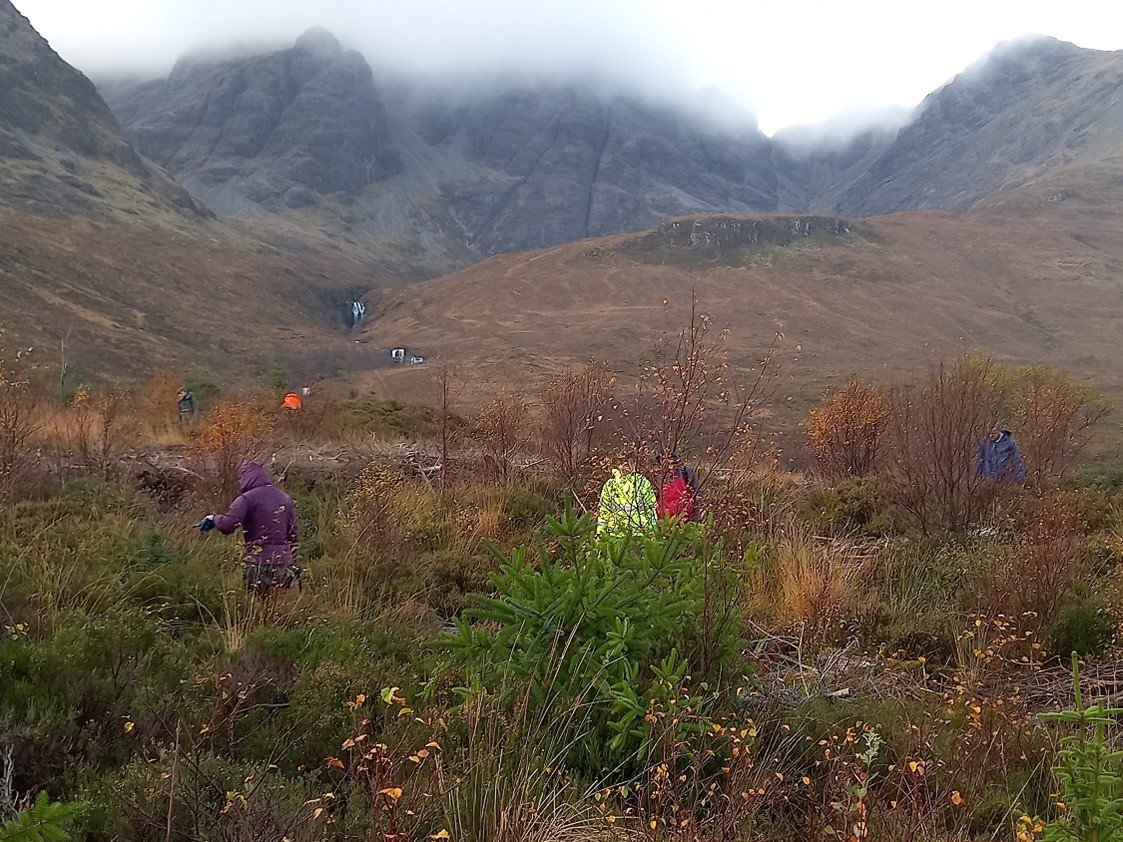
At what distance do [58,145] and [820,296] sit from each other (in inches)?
2888

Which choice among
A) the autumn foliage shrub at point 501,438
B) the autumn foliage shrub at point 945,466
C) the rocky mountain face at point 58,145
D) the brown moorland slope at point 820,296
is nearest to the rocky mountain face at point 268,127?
the rocky mountain face at point 58,145

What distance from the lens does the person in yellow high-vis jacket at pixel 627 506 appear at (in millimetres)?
3604

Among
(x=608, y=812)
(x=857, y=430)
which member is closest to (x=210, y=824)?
(x=608, y=812)

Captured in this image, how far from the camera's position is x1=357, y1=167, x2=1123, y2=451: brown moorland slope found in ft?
154

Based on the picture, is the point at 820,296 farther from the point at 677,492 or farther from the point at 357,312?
the point at 677,492

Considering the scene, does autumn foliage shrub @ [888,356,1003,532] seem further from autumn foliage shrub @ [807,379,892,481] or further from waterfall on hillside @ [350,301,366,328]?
waterfall on hillside @ [350,301,366,328]

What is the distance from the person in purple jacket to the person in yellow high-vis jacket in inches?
90.6

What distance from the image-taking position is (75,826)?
6.63 feet

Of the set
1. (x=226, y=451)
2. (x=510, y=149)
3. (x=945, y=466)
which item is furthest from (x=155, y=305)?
(x=510, y=149)

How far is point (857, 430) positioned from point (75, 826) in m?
10.8

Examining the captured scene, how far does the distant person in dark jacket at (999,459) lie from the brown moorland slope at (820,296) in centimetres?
2754

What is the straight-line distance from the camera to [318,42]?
162 metres

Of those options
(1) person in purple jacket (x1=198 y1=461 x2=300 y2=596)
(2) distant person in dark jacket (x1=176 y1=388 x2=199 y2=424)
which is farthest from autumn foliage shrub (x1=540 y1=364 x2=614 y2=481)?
(2) distant person in dark jacket (x1=176 y1=388 x2=199 y2=424)

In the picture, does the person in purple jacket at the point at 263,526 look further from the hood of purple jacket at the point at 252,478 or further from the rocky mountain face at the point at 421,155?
the rocky mountain face at the point at 421,155
